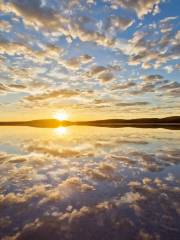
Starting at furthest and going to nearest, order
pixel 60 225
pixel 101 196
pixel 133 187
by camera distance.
A: pixel 133 187 → pixel 101 196 → pixel 60 225

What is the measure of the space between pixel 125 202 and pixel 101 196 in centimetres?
86

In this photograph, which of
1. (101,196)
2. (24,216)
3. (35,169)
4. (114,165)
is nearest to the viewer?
(24,216)

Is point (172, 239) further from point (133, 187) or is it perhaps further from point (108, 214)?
point (133, 187)

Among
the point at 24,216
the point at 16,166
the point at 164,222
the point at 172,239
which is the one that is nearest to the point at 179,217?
the point at 164,222

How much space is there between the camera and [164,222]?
5281 millimetres

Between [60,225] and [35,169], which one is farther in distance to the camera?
[35,169]

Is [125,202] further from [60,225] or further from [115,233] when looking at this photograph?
[60,225]

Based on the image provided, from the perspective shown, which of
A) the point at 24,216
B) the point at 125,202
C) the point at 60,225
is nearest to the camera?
the point at 60,225

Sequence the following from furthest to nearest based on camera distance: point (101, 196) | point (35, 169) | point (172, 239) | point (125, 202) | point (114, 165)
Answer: point (114, 165) → point (35, 169) → point (101, 196) → point (125, 202) → point (172, 239)

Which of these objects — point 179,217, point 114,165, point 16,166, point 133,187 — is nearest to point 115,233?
point 179,217

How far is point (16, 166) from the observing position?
35.9 feet

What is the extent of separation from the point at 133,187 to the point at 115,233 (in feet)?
10.1

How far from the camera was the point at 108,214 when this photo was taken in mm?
5785

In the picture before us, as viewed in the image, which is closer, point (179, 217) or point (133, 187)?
point (179, 217)
